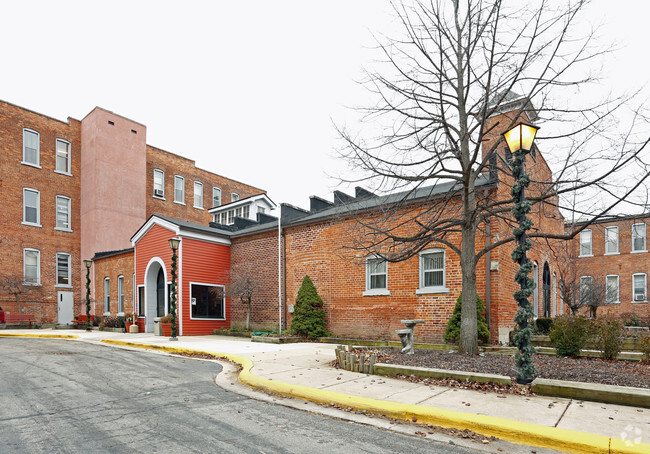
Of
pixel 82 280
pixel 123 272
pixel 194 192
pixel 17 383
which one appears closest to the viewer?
pixel 17 383

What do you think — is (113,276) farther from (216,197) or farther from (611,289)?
(611,289)

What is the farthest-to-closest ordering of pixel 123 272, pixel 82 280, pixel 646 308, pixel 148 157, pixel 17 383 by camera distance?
1. pixel 148 157
2. pixel 82 280
3. pixel 646 308
4. pixel 123 272
5. pixel 17 383

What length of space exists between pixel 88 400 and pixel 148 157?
104ft

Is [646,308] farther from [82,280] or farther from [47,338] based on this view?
[82,280]

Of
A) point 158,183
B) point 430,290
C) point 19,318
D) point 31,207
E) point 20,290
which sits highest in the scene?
point 158,183

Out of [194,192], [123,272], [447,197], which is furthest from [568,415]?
[194,192]

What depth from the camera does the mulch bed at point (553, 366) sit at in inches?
280

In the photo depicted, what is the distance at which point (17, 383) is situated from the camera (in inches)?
296

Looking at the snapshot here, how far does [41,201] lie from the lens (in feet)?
92.4

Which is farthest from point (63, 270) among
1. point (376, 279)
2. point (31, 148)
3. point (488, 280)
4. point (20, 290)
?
point (488, 280)

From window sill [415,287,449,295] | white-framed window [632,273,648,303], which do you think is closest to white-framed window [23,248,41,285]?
window sill [415,287,449,295]

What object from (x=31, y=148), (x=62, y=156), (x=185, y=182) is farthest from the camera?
(x=185, y=182)

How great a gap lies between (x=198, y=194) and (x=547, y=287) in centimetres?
3011

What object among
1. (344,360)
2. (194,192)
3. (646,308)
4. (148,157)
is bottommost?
(646,308)
